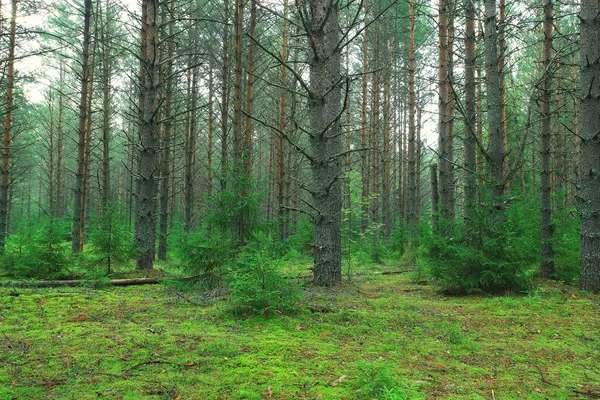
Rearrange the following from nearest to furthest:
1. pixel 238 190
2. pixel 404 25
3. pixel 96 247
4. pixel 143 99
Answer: pixel 238 190, pixel 96 247, pixel 143 99, pixel 404 25

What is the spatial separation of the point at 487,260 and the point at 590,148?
98.7 inches

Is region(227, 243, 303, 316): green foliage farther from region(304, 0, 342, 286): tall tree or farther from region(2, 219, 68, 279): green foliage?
region(2, 219, 68, 279): green foliage

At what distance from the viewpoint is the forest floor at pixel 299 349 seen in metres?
2.48

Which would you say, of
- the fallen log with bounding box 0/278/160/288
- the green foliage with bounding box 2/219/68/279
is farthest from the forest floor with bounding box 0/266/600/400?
the green foliage with bounding box 2/219/68/279

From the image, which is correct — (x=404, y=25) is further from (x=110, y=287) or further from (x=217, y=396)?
(x=217, y=396)

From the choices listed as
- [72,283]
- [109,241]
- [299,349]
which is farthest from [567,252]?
[72,283]

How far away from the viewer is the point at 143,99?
912 centimetres

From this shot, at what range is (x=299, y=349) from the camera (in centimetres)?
322

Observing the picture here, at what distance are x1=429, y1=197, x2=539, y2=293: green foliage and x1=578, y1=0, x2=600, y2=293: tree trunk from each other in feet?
2.53

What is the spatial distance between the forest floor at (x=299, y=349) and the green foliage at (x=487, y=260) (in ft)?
2.06

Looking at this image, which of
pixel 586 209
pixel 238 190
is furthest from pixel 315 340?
pixel 586 209

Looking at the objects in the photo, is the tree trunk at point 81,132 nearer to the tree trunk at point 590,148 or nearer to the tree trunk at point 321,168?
the tree trunk at point 321,168

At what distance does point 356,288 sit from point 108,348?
14.4 ft

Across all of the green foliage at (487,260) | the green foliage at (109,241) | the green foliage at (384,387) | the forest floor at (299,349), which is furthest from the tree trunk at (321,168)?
the green foliage at (109,241)
